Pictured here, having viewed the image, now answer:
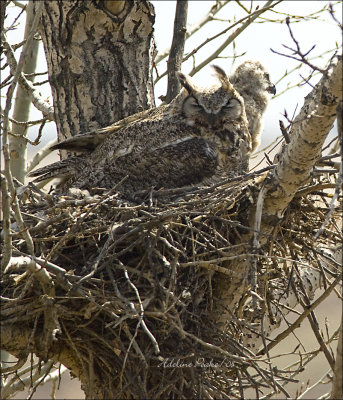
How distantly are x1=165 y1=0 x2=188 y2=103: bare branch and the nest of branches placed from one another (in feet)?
4.01

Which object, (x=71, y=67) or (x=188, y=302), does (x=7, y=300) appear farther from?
(x=71, y=67)

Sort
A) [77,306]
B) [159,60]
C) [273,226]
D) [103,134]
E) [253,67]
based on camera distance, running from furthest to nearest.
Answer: [159,60] < [253,67] < [103,134] < [273,226] < [77,306]

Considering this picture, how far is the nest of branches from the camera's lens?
2.79 m

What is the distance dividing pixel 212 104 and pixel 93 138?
728 mm

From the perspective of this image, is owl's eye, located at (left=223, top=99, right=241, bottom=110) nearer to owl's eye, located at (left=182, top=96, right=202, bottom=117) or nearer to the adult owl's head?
the adult owl's head

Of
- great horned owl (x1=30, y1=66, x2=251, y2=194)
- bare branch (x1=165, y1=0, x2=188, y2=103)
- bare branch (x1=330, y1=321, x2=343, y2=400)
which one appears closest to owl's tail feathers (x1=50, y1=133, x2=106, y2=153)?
great horned owl (x1=30, y1=66, x2=251, y2=194)

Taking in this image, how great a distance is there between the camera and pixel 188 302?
2971 millimetres

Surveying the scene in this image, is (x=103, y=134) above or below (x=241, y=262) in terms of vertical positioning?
above

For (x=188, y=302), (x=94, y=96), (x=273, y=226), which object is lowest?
(x=188, y=302)

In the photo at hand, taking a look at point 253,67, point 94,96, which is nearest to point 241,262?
point 94,96

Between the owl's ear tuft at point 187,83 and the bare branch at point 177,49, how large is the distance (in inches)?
4.8

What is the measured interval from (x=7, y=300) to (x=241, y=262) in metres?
1.12

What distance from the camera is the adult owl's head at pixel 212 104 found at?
382 cm

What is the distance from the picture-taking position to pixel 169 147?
3.72 meters
